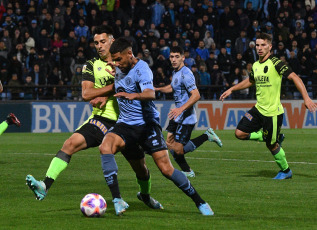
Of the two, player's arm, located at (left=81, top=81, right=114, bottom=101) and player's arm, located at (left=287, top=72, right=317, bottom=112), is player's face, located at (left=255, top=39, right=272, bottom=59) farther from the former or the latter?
player's arm, located at (left=81, top=81, right=114, bottom=101)

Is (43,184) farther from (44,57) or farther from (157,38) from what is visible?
(157,38)

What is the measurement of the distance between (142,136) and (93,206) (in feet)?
3.11

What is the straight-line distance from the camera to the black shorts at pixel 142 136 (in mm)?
8195

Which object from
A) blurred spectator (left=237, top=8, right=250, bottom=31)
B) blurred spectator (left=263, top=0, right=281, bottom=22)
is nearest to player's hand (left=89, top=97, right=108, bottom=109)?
blurred spectator (left=237, top=8, right=250, bottom=31)

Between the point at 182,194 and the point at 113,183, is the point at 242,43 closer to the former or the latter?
the point at 182,194

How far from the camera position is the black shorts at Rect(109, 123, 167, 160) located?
26.9ft

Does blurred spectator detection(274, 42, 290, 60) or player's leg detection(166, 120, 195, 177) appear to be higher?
blurred spectator detection(274, 42, 290, 60)

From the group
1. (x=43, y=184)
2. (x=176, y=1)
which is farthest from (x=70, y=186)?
(x=176, y=1)

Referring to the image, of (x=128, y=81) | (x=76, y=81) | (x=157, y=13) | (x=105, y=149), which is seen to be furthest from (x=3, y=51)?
(x=105, y=149)

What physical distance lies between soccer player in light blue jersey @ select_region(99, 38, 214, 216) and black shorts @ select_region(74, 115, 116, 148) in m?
0.93

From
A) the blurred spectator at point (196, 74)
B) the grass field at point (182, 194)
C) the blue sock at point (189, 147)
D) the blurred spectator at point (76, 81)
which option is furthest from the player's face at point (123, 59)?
the blurred spectator at point (196, 74)

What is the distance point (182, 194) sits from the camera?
10.2 m

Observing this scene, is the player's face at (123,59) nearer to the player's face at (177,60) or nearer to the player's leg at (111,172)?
the player's leg at (111,172)

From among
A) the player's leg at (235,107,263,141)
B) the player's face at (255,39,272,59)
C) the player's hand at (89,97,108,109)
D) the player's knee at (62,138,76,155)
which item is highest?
the player's face at (255,39,272,59)
